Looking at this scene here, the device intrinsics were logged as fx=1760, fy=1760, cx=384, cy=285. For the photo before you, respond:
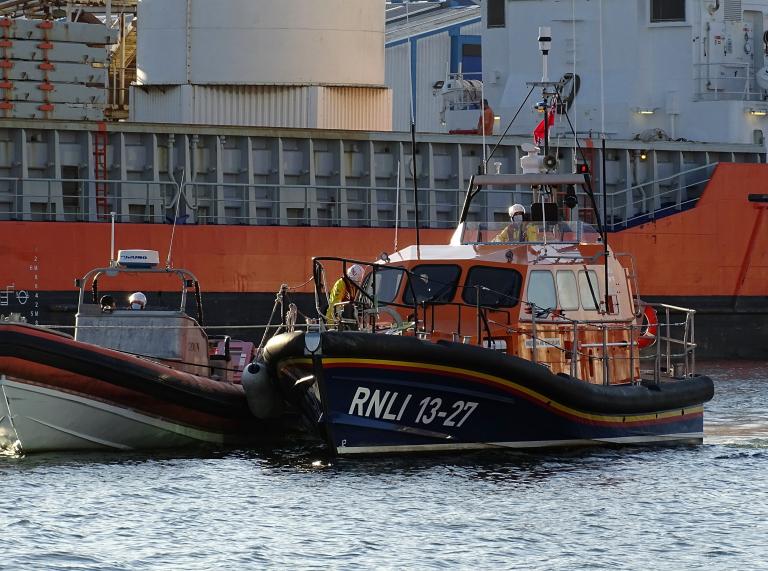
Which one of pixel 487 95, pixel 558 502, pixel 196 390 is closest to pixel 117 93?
pixel 487 95

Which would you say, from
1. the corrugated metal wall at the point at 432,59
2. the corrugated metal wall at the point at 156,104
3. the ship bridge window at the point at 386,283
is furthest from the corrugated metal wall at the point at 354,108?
the ship bridge window at the point at 386,283

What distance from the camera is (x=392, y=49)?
48969 mm

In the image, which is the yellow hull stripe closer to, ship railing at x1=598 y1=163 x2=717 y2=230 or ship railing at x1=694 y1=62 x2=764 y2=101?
ship railing at x1=598 y1=163 x2=717 y2=230

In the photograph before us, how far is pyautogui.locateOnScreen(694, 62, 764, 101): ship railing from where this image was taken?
3503 cm

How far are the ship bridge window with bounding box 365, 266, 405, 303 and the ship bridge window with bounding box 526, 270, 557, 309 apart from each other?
4.30ft

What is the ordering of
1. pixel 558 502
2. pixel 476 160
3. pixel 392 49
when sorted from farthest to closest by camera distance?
pixel 392 49 → pixel 476 160 → pixel 558 502

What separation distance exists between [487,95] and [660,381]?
1931cm

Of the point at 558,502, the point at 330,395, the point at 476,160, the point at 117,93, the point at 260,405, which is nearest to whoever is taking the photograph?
the point at 558,502

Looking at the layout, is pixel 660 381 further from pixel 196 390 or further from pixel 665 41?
pixel 665 41

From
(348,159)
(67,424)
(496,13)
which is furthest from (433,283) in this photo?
(496,13)

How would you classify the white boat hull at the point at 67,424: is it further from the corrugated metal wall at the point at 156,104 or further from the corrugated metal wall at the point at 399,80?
the corrugated metal wall at the point at 399,80

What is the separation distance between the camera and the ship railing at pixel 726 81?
3503 centimetres

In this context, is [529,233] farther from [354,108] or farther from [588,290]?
[354,108]

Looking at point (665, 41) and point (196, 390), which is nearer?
point (196, 390)
